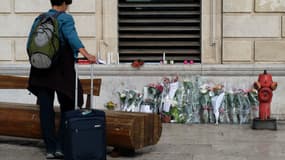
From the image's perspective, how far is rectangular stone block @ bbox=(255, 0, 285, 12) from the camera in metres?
9.93

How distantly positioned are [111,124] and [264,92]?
3.19 metres

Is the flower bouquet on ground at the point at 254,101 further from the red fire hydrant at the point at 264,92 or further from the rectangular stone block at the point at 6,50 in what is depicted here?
the rectangular stone block at the point at 6,50

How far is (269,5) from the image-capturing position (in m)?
9.95

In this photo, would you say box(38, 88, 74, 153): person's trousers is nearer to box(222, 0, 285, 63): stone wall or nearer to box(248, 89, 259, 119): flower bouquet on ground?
box(248, 89, 259, 119): flower bouquet on ground

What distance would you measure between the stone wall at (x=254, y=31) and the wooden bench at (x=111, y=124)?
11.4 ft

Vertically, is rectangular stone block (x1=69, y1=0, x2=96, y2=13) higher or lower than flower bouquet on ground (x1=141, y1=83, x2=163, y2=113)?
higher

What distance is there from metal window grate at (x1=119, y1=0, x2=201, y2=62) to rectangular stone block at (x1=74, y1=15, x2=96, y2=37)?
20.5 inches

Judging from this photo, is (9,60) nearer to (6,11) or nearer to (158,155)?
(6,11)

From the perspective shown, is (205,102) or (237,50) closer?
(205,102)

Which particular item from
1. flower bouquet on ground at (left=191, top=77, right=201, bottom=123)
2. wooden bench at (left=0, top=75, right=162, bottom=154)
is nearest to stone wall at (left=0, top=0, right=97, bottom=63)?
flower bouquet on ground at (left=191, top=77, right=201, bottom=123)

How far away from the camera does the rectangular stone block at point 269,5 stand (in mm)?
9930

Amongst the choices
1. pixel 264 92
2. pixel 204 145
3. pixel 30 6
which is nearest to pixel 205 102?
pixel 264 92

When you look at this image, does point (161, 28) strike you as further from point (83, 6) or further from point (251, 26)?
point (251, 26)

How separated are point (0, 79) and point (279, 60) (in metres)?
4.88
